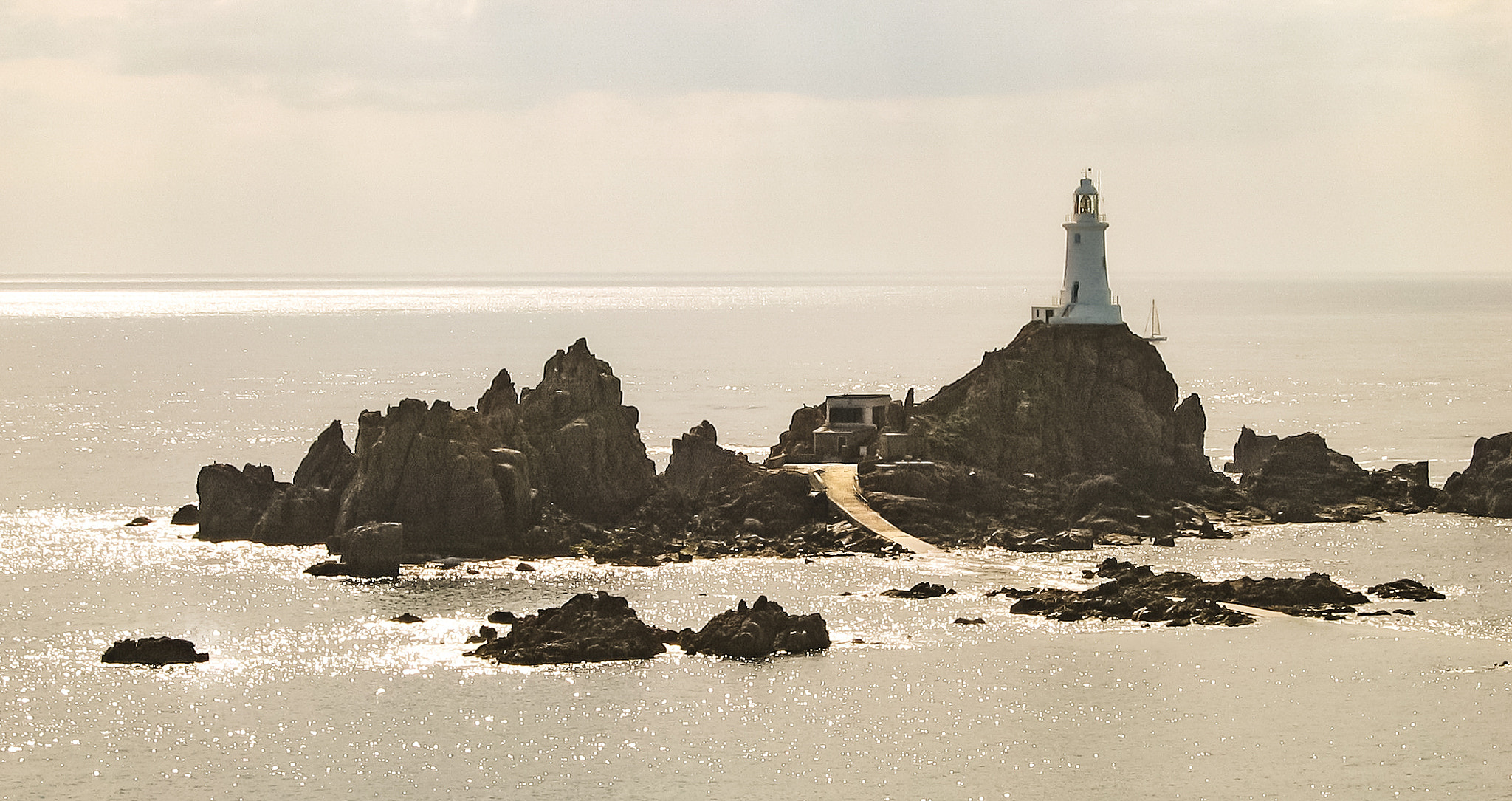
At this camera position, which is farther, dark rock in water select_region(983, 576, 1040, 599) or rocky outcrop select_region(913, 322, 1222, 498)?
rocky outcrop select_region(913, 322, 1222, 498)

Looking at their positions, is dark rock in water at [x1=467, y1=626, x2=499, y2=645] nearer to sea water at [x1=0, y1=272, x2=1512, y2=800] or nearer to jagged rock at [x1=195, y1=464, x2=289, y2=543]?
sea water at [x1=0, y1=272, x2=1512, y2=800]

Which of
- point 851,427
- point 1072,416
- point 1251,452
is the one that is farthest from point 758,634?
point 1251,452

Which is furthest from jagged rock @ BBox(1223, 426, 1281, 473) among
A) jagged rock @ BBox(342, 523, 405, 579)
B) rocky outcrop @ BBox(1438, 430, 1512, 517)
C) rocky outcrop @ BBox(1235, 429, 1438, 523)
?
jagged rock @ BBox(342, 523, 405, 579)

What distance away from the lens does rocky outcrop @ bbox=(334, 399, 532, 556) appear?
88.6 metres

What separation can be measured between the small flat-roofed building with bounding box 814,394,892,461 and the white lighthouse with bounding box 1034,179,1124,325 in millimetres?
10940

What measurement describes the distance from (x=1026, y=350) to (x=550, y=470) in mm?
27545

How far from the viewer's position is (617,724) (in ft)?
201

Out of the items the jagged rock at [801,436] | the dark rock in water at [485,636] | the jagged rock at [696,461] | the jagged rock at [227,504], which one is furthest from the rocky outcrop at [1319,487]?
the jagged rock at [227,504]

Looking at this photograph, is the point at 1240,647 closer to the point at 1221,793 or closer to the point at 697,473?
the point at 1221,793

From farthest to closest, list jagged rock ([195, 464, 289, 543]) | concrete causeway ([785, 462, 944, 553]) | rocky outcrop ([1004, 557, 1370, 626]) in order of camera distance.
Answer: jagged rock ([195, 464, 289, 543]) → concrete causeway ([785, 462, 944, 553]) → rocky outcrop ([1004, 557, 1370, 626])

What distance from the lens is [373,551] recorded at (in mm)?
84688

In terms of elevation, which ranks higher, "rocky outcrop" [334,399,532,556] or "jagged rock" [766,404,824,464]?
"jagged rock" [766,404,824,464]

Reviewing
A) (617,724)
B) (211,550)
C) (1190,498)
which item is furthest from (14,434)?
(617,724)

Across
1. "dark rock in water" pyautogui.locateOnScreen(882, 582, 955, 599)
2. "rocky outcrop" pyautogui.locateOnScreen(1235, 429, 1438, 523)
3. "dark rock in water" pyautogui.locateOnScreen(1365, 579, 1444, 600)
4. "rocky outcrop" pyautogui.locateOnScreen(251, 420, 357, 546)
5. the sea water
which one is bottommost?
the sea water
